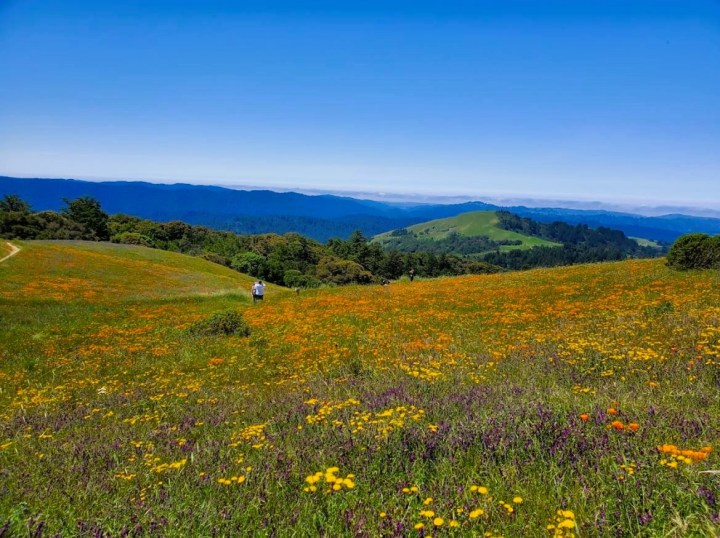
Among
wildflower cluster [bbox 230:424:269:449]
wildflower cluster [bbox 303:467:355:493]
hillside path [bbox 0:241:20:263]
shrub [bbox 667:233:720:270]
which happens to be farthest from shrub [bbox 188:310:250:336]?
hillside path [bbox 0:241:20:263]

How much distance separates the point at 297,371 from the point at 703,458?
10054 mm

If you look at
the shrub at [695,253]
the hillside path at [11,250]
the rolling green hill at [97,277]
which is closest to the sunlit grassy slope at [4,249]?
the hillside path at [11,250]

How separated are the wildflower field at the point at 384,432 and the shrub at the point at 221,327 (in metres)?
2.11

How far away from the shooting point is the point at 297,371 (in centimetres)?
1218

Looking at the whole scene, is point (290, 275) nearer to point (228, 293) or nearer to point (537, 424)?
point (228, 293)

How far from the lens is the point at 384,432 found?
5.07m

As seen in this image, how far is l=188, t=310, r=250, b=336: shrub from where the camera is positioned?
1934 centimetres

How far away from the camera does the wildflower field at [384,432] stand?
3459 millimetres

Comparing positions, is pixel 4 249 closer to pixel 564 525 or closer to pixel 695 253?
pixel 564 525

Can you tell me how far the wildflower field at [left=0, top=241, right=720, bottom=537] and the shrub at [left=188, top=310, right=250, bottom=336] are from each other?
2112 millimetres

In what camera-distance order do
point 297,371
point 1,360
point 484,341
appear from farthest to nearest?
1. point 1,360
2. point 484,341
3. point 297,371

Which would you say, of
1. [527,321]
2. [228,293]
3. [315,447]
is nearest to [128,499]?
[315,447]

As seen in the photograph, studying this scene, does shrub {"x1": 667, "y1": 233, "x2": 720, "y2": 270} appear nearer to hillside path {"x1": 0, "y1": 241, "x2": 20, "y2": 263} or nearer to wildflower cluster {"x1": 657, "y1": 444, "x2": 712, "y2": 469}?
wildflower cluster {"x1": 657, "y1": 444, "x2": 712, "y2": 469}

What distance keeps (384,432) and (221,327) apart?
16.1m
